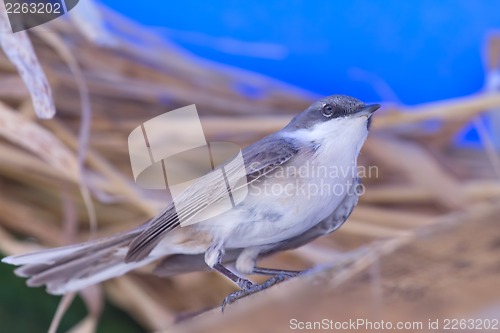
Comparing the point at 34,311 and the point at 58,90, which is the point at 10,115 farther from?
the point at 34,311

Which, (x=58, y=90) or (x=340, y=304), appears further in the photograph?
(x=58, y=90)

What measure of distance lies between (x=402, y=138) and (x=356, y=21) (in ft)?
1.10

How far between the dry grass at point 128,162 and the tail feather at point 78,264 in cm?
24

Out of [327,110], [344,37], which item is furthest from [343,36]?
[327,110]

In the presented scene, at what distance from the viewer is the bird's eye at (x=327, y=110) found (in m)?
0.90

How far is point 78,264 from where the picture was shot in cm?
95

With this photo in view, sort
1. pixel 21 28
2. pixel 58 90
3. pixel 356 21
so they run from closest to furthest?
pixel 21 28 < pixel 58 90 < pixel 356 21

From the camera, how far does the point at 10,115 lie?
101 centimetres

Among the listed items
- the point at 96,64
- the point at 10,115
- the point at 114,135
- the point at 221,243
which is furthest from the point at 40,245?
the point at 221,243

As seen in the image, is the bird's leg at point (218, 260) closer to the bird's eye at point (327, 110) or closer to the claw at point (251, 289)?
the claw at point (251, 289)

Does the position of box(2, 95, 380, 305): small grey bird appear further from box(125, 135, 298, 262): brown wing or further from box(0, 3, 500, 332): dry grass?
box(0, 3, 500, 332): dry grass

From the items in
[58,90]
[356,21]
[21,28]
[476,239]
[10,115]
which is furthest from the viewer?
[356,21]

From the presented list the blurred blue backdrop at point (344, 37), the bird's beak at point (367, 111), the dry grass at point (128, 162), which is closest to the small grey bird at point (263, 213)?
the bird's beak at point (367, 111)

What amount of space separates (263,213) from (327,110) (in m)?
0.15
